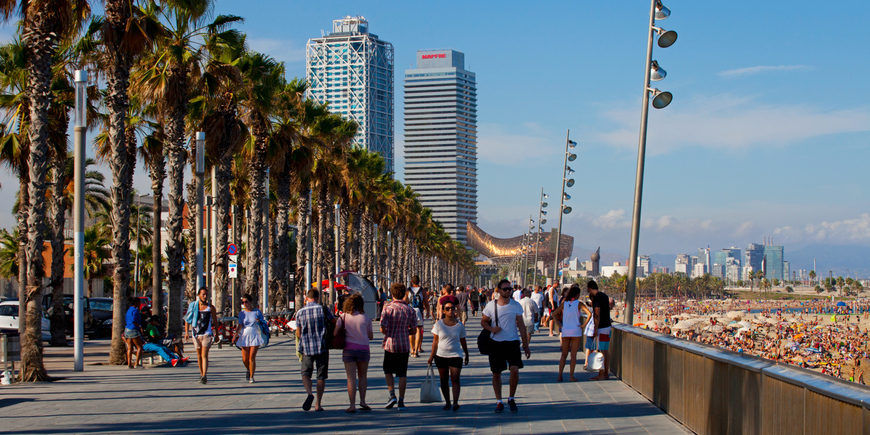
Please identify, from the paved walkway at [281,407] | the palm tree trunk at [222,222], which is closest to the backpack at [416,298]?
the paved walkway at [281,407]

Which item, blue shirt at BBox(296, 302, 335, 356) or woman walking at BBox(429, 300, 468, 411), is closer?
woman walking at BBox(429, 300, 468, 411)

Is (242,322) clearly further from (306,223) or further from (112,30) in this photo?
(306,223)

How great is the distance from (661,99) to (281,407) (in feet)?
30.4

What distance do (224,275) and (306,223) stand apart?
885 centimetres

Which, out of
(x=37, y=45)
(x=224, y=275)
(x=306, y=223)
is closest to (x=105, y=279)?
(x=306, y=223)

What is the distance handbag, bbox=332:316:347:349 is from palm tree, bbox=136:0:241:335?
1095 centimetres

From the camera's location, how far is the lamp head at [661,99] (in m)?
14.8

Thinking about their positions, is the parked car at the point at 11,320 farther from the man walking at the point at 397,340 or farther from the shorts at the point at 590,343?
the man walking at the point at 397,340

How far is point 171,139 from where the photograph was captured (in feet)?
64.8

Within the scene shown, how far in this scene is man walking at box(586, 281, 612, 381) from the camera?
1309 centimetres

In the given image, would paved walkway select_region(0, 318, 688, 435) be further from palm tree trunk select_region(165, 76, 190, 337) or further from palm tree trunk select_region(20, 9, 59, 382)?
palm tree trunk select_region(165, 76, 190, 337)

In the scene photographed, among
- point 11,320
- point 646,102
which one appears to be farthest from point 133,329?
point 11,320

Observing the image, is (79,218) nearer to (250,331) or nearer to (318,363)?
(250,331)

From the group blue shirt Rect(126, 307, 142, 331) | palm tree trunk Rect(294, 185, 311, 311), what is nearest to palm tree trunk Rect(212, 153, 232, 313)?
palm tree trunk Rect(294, 185, 311, 311)
